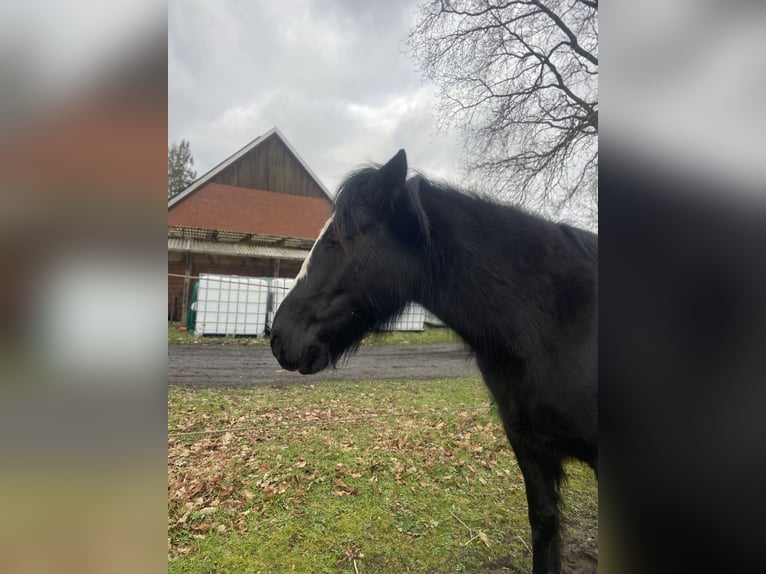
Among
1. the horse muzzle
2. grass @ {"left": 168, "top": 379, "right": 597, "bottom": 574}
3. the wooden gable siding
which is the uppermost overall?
the wooden gable siding

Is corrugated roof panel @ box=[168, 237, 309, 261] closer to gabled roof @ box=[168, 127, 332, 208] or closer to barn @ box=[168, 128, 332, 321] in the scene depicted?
barn @ box=[168, 128, 332, 321]

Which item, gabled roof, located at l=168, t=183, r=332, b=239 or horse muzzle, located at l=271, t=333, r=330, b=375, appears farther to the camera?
gabled roof, located at l=168, t=183, r=332, b=239

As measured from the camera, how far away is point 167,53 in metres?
0.65

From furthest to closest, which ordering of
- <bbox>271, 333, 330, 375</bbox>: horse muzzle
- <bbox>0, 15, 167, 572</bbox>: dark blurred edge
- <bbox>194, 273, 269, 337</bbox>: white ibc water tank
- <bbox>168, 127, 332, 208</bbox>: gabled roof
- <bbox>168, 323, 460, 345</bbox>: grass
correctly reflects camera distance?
<bbox>168, 127, 332, 208</bbox>: gabled roof → <bbox>194, 273, 269, 337</bbox>: white ibc water tank → <bbox>168, 323, 460, 345</bbox>: grass → <bbox>271, 333, 330, 375</bbox>: horse muzzle → <bbox>0, 15, 167, 572</bbox>: dark blurred edge

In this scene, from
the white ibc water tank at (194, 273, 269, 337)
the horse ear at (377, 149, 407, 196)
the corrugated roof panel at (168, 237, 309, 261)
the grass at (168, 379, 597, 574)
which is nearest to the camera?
the horse ear at (377, 149, 407, 196)

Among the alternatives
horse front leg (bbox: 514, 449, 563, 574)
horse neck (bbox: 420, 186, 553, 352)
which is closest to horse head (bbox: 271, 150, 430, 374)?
horse neck (bbox: 420, 186, 553, 352)

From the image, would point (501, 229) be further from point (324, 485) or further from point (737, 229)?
point (324, 485)

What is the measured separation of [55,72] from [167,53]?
0.16 meters

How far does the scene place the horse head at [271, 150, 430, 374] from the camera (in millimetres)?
2266

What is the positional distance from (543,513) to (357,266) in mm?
2100

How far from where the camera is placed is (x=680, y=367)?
2.06ft

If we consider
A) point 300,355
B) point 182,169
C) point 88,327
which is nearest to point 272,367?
point 300,355

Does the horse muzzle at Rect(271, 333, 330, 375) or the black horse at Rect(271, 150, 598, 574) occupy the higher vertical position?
the black horse at Rect(271, 150, 598, 574)

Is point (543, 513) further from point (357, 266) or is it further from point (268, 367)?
point (268, 367)
